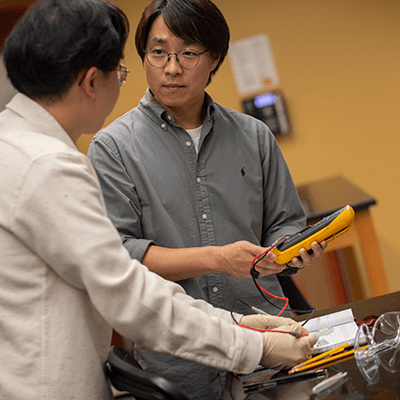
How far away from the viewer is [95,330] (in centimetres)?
94

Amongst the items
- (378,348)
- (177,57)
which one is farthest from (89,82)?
(378,348)

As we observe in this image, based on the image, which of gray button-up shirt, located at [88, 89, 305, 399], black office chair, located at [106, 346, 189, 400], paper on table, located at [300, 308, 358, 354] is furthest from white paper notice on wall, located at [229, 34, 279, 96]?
black office chair, located at [106, 346, 189, 400]

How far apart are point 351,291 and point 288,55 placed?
182 cm

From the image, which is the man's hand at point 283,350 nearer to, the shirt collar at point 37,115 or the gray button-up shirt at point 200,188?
the gray button-up shirt at point 200,188

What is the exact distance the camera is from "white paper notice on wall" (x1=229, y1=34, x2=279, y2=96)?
3.67 m

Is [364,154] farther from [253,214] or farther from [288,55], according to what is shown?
[253,214]

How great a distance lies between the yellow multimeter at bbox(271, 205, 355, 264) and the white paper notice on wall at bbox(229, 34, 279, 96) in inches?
102

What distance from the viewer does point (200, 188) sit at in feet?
4.94

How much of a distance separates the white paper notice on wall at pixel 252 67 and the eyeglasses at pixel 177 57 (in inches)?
89.1

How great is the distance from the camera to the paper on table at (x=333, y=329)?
1.10m

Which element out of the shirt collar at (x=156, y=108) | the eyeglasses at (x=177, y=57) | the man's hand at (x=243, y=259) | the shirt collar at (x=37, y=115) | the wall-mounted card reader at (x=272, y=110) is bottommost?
the man's hand at (x=243, y=259)

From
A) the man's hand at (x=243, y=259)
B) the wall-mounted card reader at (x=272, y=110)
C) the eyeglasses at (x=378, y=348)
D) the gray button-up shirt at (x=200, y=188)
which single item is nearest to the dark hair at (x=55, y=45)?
the gray button-up shirt at (x=200, y=188)

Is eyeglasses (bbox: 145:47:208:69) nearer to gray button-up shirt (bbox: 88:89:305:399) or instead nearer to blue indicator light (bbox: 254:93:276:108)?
gray button-up shirt (bbox: 88:89:305:399)

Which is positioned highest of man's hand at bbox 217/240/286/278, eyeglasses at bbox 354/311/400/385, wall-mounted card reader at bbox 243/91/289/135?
wall-mounted card reader at bbox 243/91/289/135
